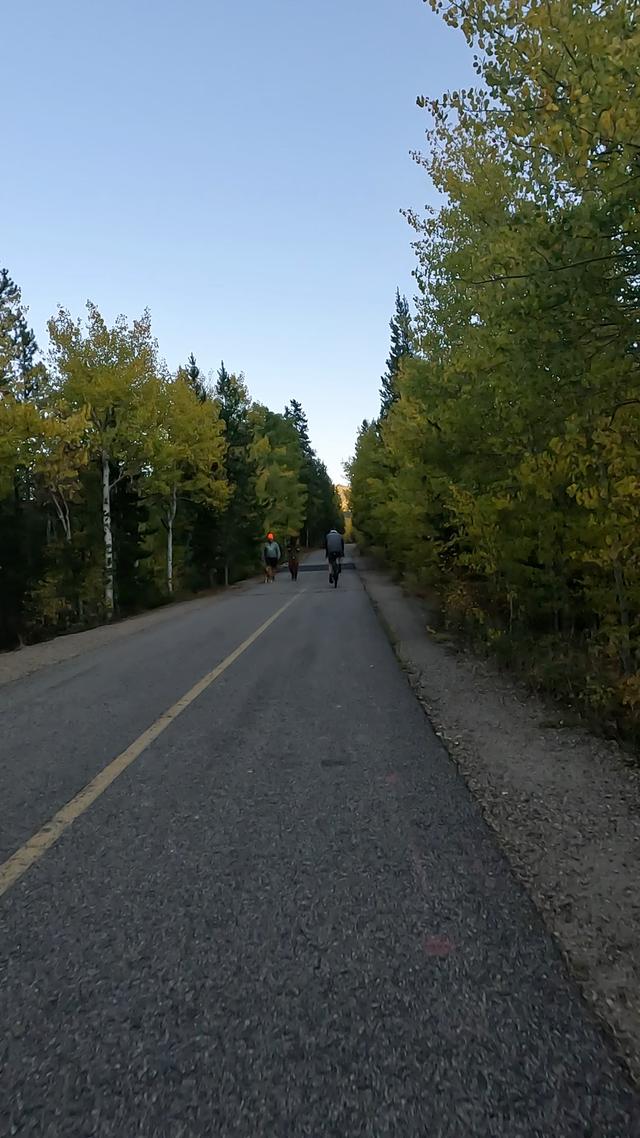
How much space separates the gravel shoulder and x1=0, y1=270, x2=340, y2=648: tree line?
1327 centimetres

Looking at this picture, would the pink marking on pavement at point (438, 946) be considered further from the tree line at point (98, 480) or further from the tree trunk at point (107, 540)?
the tree trunk at point (107, 540)

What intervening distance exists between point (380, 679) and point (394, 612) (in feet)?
31.0

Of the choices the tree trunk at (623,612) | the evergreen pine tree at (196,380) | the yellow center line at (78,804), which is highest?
the evergreen pine tree at (196,380)

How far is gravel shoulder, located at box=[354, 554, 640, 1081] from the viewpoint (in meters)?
2.91

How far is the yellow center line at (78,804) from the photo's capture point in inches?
155

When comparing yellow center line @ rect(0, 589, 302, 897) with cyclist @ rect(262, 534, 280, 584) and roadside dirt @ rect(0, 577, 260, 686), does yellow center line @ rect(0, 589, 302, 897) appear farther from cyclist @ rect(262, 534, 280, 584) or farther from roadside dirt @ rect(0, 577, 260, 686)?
cyclist @ rect(262, 534, 280, 584)

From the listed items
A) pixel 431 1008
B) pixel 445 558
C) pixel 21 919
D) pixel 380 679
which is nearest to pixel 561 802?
pixel 431 1008

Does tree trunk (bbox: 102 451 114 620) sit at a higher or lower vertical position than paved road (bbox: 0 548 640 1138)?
higher

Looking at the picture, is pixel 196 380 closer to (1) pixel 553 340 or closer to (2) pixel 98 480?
(2) pixel 98 480

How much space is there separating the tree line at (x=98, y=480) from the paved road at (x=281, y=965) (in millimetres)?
13913

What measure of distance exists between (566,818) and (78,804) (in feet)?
9.95

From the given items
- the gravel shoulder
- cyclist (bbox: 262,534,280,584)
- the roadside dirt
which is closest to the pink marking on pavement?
the gravel shoulder

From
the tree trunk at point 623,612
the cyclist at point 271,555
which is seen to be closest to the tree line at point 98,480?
the cyclist at point 271,555

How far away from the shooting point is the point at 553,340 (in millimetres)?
5723
